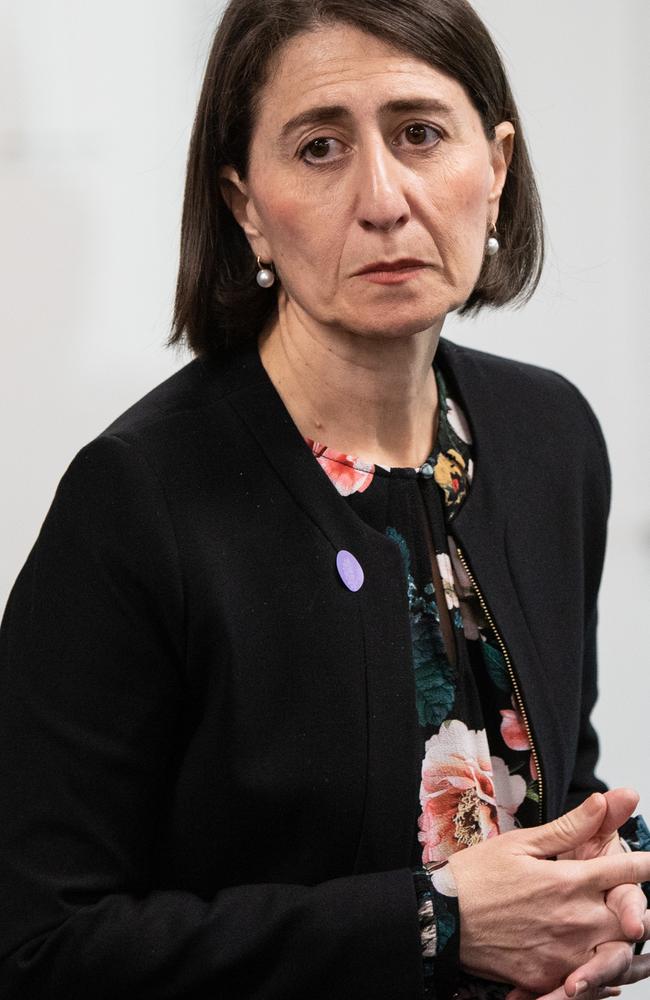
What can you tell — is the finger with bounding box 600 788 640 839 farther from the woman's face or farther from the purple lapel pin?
the woman's face

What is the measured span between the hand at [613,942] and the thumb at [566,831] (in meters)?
0.02

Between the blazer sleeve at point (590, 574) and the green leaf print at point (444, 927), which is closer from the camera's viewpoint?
the green leaf print at point (444, 927)

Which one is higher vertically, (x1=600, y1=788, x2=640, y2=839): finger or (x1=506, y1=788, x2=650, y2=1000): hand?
(x1=600, y1=788, x2=640, y2=839): finger

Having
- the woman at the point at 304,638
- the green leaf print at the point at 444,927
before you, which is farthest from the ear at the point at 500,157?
the green leaf print at the point at 444,927

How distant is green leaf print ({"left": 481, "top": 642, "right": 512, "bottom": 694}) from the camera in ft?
4.95

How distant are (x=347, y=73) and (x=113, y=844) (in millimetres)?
735

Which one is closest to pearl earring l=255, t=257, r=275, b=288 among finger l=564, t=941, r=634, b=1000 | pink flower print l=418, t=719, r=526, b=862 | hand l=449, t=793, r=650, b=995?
pink flower print l=418, t=719, r=526, b=862

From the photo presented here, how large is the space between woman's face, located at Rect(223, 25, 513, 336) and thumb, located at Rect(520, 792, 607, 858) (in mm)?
479

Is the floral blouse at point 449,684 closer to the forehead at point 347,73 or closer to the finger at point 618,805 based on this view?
the finger at point 618,805

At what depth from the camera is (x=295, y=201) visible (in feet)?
4.56

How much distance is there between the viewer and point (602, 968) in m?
1.38

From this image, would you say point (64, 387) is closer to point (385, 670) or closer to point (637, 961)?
point (385, 670)

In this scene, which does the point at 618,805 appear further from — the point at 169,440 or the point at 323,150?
the point at 323,150

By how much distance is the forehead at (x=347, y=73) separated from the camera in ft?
4.41
